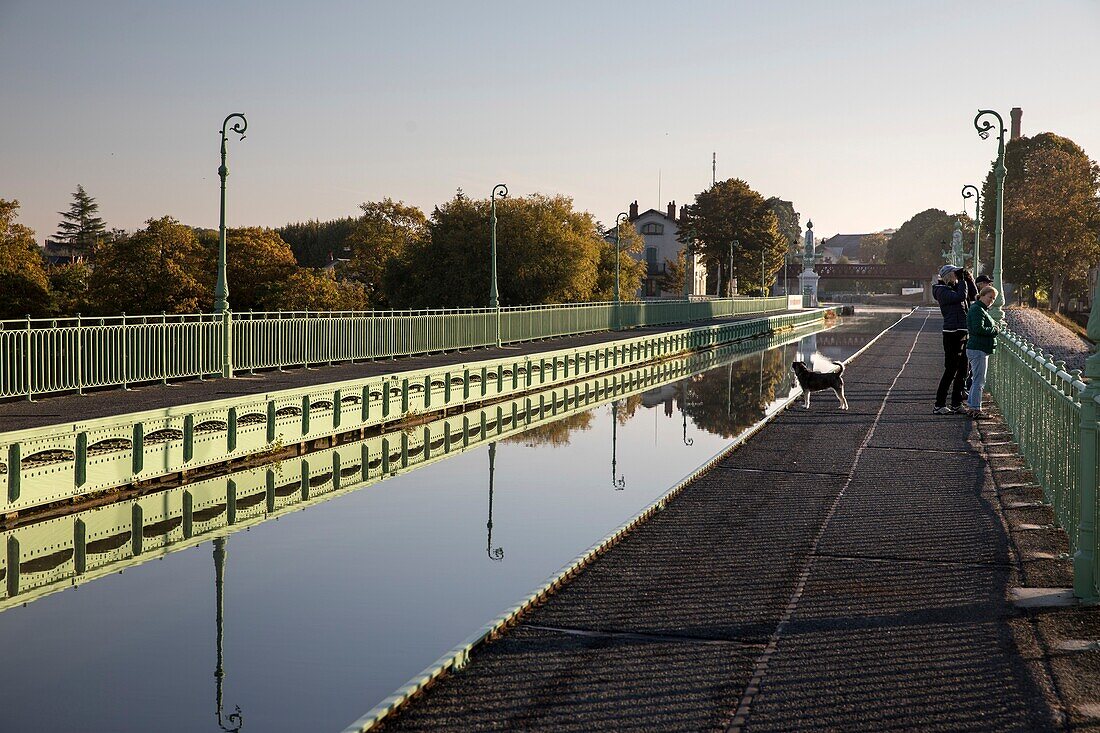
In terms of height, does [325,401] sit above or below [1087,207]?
below

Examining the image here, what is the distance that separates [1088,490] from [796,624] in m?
2.17

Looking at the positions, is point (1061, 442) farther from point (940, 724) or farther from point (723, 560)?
point (940, 724)

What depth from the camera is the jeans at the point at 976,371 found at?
1864 centimetres

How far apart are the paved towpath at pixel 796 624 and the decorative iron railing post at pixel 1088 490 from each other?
519 mm

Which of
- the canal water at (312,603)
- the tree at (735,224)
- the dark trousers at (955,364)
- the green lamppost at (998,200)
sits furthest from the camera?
the tree at (735,224)

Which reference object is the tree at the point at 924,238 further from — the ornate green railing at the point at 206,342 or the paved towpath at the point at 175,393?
the paved towpath at the point at 175,393

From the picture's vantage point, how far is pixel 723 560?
9.77 metres

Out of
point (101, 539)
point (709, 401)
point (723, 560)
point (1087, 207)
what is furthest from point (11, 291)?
point (1087, 207)

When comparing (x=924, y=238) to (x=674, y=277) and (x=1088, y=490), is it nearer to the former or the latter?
(x=674, y=277)

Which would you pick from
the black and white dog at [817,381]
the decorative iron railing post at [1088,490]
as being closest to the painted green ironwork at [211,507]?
the black and white dog at [817,381]

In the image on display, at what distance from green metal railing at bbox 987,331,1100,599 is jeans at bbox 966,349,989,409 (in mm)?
770

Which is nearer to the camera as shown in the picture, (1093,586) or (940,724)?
(940,724)

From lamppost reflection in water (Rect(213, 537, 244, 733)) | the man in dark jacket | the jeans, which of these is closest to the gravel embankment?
the jeans

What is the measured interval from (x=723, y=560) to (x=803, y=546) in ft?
2.82
